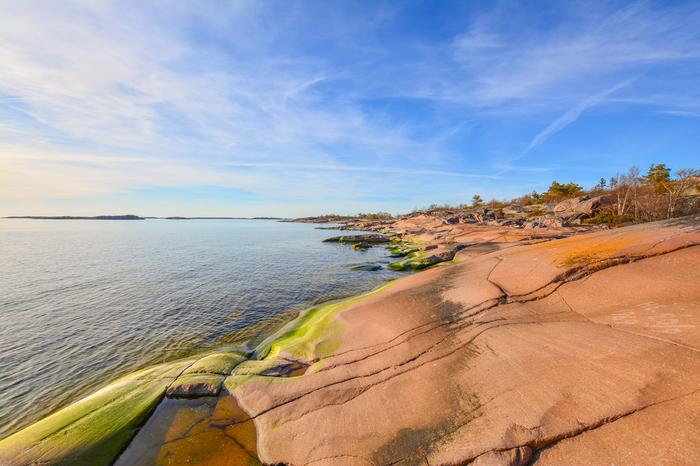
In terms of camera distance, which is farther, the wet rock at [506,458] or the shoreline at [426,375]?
the shoreline at [426,375]

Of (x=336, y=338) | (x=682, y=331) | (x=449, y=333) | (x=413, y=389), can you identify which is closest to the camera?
(x=682, y=331)

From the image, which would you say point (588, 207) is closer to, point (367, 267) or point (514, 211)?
point (514, 211)

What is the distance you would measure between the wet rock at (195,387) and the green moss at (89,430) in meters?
0.29

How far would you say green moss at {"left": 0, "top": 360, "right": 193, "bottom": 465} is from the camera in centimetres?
509

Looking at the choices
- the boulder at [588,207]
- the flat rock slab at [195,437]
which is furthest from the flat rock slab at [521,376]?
the boulder at [588,207]

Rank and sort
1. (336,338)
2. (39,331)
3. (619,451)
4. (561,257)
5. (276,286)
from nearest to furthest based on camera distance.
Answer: (619,451) < (336,338) < (561,257) < (39,331) < (276,286)

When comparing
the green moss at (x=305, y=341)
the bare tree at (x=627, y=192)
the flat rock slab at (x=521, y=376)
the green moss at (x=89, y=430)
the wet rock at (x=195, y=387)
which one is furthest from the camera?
the bare tree at (x=627, y=192)

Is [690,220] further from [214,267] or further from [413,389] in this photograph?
[214,267]

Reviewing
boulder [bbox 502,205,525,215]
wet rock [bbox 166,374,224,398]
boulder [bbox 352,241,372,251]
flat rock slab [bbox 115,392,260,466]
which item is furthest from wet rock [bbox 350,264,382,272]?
boulder [bbox 502,205,525,215]

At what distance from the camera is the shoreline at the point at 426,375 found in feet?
14.8

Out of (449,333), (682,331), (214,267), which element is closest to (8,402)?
(449,333)

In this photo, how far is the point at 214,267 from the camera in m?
26.4

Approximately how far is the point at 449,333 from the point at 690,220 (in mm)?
8917

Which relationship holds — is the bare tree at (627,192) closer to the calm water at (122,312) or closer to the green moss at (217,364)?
the calm water at (122,312)
